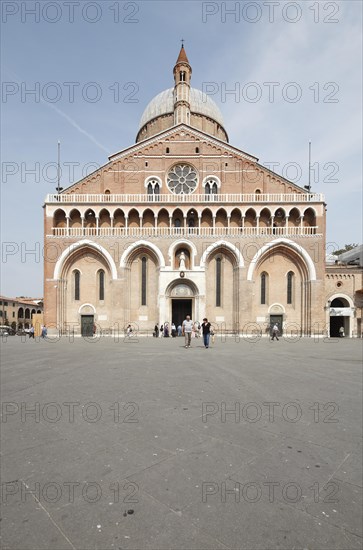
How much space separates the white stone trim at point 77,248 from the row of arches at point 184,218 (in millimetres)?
2033

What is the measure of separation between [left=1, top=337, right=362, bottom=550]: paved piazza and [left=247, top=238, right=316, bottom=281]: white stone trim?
19831mm

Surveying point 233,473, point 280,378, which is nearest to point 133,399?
point 233,473

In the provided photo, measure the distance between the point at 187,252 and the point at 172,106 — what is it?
2543 cm

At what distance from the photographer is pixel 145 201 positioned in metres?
27.5

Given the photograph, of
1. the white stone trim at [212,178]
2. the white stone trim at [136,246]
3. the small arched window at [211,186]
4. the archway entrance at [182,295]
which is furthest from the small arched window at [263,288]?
the white stone trim at [212,178]

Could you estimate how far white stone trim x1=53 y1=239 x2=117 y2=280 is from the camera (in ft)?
86.8

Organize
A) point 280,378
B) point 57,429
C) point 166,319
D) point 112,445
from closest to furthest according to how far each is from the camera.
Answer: point 112,445, point 57,429, point 280,378, point 166,319

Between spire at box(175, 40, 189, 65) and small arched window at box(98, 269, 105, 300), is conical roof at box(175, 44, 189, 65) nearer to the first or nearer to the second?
spire at box(175, 40, 189, 65)

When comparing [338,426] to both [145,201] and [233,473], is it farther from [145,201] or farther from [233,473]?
[145,201]

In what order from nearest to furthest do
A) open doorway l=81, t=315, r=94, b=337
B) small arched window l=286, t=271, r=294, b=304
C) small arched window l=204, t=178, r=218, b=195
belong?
1. open doorway l=81, t=315, r=94, b=337
2. small arched window l=286, t=271, r=294, b=304
3. small arched window l=204, t=178, r=218, b=195

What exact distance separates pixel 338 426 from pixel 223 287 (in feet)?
74.1

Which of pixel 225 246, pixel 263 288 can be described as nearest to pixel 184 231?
pixel 225 246

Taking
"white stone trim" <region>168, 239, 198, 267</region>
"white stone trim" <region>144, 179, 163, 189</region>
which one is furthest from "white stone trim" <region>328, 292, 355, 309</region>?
"white stone trim" <region>144, 179, 163, 189</region>

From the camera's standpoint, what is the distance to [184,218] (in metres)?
27.2
